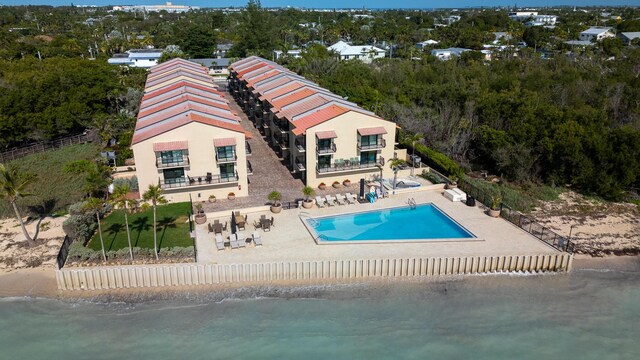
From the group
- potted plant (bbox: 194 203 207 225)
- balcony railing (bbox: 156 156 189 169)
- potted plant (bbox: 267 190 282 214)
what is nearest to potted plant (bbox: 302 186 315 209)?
potted plant (bbox: 267 190 282 214)

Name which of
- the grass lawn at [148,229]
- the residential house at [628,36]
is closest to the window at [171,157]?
A: the grass lawn at [148,229]

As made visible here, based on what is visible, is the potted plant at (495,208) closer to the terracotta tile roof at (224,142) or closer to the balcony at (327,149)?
the balcony at (327,149)

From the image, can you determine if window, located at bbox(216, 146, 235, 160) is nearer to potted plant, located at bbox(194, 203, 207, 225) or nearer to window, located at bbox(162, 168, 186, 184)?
window, located at bbox(162, 168, 186, 184)

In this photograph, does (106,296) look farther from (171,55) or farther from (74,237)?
(171,55)

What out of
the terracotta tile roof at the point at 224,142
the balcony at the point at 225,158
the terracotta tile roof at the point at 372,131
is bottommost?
the balcony at the point at 225,158

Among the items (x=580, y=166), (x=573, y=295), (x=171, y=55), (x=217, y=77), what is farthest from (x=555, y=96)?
(x=171, y=55)

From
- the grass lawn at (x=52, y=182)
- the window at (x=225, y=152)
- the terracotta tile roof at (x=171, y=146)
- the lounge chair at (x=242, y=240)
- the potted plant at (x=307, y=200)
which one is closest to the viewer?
the lounge chair at (x=242, y=240)
